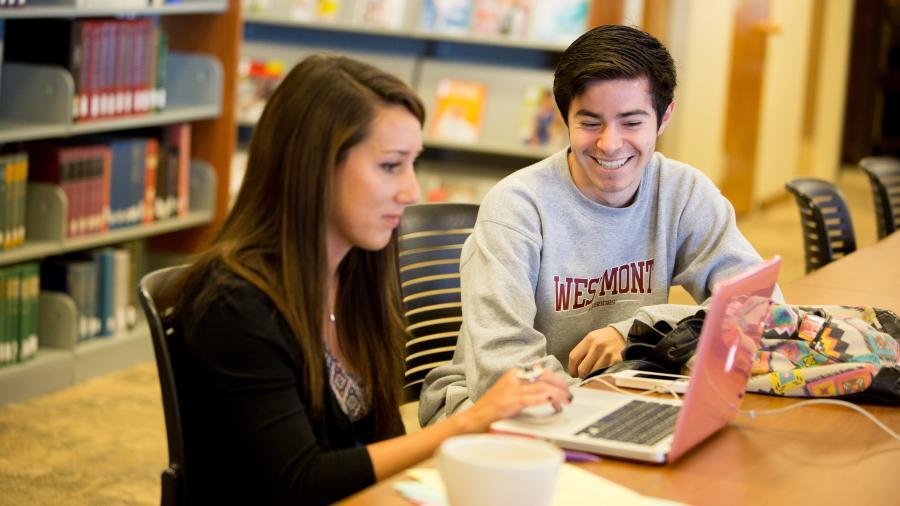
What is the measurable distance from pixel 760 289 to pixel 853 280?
1.19 metres

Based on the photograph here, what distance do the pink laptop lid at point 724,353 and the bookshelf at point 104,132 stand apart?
259cm

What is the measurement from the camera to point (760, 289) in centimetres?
166

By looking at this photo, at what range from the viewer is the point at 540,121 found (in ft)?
17.8

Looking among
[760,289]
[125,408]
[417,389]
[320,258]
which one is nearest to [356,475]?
[320,258]

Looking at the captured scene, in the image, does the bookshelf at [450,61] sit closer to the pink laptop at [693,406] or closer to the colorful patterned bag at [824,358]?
the colorful patterned bag at [824,358]

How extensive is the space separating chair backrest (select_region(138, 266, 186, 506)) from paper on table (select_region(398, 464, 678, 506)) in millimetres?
A: 345

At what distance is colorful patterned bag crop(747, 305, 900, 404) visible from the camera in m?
1.90

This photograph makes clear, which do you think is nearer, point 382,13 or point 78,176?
point 78,176

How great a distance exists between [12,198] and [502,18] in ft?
8.10

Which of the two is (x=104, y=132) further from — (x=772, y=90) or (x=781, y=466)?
(x=772, y=90)

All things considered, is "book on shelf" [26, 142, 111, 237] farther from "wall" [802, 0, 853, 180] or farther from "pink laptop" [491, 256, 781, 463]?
"wall" [802, 0, 853, 180]

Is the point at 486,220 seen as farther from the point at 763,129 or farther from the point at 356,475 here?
the point at 763,129

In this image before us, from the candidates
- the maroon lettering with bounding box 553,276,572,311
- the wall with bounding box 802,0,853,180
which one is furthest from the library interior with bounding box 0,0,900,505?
the wall with bounding box 802,0,853,180

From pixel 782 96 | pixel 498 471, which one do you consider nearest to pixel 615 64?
pixel 498 471
